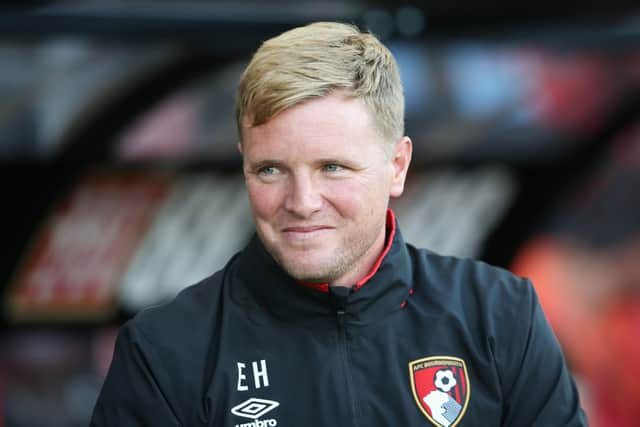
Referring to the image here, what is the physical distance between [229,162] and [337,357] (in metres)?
2.11

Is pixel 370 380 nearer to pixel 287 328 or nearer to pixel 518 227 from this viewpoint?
pixel 287 328

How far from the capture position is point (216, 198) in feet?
11.7

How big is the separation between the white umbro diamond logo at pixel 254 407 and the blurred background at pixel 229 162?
82.1 inches

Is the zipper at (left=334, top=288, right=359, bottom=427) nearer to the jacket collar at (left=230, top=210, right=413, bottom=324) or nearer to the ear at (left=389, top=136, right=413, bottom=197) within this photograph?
the jacket collar at (left=230, top=210, right=413, bottom=324)

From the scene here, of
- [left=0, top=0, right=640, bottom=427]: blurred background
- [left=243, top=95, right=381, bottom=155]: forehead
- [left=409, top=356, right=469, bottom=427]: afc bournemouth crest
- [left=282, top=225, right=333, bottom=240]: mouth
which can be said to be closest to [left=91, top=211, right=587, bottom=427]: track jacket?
[left=409, top=356, right=469, bottom=427]: afc bournemouth crest

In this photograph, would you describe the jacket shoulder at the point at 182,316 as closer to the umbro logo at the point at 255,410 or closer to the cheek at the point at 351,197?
the umbro logo at the point at 255,410

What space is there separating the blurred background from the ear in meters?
1.89

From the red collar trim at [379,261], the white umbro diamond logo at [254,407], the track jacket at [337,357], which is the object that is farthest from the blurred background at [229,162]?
the white umbro diamond logo at [254,407]

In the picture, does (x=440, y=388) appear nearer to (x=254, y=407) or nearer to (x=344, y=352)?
(x=344, y=352)

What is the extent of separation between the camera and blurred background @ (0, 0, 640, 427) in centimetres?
334

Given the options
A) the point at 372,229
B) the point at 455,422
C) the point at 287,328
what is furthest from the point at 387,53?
the point at 455,422

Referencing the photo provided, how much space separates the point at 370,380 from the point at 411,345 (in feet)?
0.28

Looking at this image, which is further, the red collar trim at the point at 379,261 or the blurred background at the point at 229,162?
the blurred background at the point at 229,162

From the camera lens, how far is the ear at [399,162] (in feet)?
4.95
